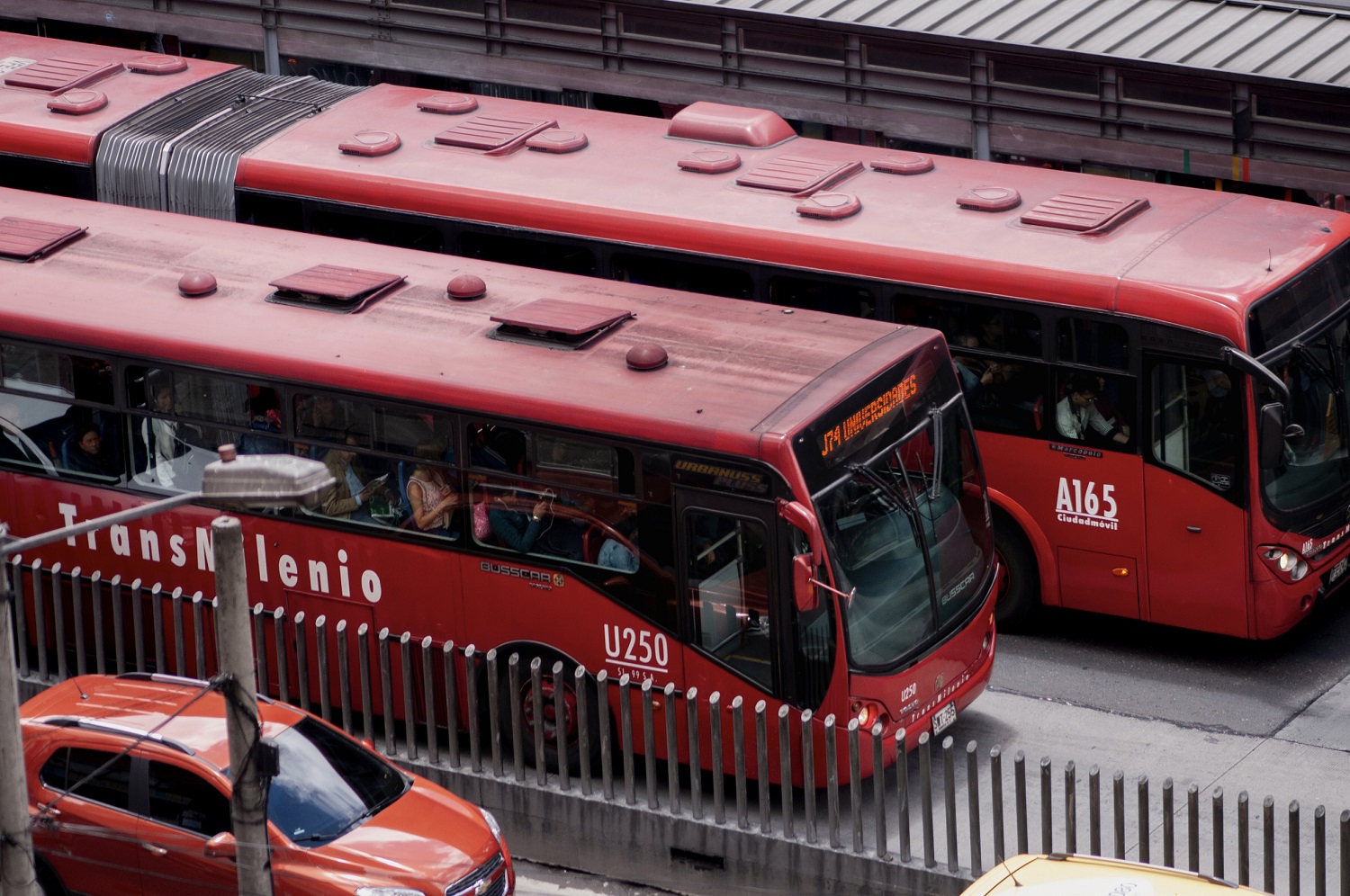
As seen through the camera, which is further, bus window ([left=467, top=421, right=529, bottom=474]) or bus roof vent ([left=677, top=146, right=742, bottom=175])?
bus roof vent ([left=677, top=146, right=742, bottom=175])

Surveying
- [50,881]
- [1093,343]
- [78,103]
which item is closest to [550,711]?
[50,881]

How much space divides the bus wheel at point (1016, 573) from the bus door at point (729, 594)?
3150mm

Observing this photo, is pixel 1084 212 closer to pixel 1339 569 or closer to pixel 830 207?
pixel 830 207

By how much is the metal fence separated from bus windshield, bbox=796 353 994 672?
70cm

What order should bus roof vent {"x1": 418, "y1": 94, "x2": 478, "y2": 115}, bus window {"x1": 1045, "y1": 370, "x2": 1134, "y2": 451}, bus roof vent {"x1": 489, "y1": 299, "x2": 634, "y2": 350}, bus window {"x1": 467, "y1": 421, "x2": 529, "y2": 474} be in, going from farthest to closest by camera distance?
bus roof vent {"x1": 418, "y1": 94, "x2": 478, "y2": 115}, bus window {"x1": 1045, "y1": 370, "x2": 1134, "y2": 451}, bus roof vent {"x1": 489, "y1": 299, "x2": 634, "y2": 350}, bus window {"x1": 467, "y1": 421, "x2": 529, "y2": 474}

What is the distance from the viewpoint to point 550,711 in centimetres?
1334

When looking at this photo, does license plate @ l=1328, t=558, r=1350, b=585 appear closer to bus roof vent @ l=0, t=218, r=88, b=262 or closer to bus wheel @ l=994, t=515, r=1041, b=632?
bus wheel @ l=994, t=515, r=1041, b=632

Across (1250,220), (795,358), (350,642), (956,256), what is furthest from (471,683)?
(1250,220)

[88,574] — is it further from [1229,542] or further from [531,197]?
[1229,542]

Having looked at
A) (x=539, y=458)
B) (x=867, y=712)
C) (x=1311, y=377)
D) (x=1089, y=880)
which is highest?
(x=539, y=458)

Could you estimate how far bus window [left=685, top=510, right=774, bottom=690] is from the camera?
477 inches

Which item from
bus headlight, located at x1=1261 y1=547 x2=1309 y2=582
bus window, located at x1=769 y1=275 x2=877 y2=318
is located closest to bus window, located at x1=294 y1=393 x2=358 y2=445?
bus window, located at x1=769 y1=275 x2=877 y2=318

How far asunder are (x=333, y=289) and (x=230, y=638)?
4.97 m

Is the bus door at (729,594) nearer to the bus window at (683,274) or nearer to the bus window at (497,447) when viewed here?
the bus window at (497,447)
